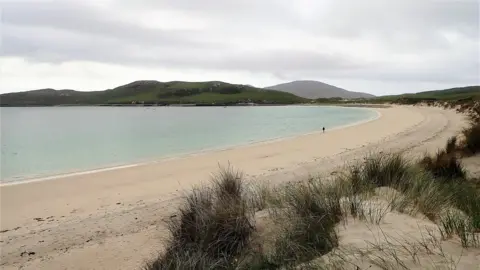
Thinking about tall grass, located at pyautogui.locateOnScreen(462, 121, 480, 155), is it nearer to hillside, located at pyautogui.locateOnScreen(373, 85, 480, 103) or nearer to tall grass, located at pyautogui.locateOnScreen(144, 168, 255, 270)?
tall grass, located at pyautogui.locateOnScreen(144, 168, 255, 270)

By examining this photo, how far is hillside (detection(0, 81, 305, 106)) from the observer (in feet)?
538

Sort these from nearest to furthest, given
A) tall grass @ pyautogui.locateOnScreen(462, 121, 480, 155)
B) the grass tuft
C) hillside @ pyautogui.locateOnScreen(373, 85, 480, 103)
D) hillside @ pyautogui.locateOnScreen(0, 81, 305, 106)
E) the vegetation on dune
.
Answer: the grass tuft, tall grass @ pyautogui.locateOnScreen(462, 121, 480, 155), the vegetation on dune, hillside @ pyautogui.locateOnScreen(373, 85, 480, 103), hillside @ pyautogui.locateOnScreen(0, 81, 305, 106)

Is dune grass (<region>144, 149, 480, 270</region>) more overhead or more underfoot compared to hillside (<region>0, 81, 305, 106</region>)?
more overhead

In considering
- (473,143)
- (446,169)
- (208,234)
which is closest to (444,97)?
(473,143)

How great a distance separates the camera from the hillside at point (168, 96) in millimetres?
163875

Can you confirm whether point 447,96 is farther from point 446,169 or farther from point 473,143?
point 446,169

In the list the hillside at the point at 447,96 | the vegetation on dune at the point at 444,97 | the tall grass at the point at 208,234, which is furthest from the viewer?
the hillside at the point at 447,96

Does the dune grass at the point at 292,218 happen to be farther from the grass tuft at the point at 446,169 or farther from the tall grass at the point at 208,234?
the grass tuft at the point at 446,169

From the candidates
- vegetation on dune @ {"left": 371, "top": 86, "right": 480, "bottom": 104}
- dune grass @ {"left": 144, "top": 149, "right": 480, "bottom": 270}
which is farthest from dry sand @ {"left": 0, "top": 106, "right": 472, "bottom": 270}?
vegetation on dune @ {"left": 371, "top": 86, "right": 480, "bottom": 104}

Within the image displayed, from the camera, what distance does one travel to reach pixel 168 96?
573 ft

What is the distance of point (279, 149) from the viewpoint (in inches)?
787

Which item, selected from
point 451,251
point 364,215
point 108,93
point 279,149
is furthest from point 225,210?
point 108,93

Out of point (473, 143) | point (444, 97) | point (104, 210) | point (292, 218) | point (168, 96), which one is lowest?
point (168, 96)

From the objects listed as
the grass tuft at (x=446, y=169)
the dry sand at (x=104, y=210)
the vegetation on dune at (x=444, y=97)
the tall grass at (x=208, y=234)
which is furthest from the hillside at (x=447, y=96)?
the tall grass at (x=208, y=234)
